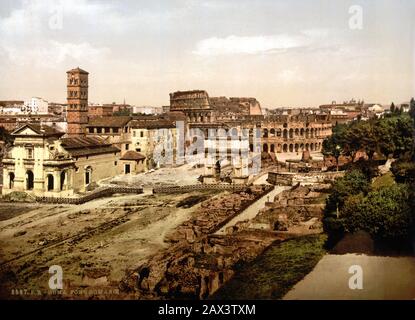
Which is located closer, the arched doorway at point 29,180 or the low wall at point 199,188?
the arched doorway at point 29,180

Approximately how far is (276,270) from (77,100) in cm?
3451

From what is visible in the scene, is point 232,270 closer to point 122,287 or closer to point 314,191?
point 122,287

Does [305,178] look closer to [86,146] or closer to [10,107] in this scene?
[86,146]

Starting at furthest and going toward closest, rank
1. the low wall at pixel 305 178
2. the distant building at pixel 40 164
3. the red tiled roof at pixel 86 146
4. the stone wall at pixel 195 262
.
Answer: the low wall at pixel 305 178, the red tiled roof at pixel 86 146, the distant building at pixel 40 164, the stone wall at pixel 195 262

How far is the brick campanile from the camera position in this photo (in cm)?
4697

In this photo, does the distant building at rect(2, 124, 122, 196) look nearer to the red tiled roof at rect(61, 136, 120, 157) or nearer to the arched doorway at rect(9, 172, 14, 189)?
the arched doorway at rect(9, 172, 14, 189)

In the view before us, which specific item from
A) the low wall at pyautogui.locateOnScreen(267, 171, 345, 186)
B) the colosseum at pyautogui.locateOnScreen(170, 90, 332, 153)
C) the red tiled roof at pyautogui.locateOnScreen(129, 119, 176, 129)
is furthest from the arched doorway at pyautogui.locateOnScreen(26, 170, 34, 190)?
the colosseum at pyautogui.locateOnScreen(170, 90, 332, 153)

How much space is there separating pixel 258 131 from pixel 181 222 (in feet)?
125

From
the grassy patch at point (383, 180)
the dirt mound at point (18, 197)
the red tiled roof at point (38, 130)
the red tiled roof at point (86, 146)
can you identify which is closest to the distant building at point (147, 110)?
the red tiled roof at point (86, 146)

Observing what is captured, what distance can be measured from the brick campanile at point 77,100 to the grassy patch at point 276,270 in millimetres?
31639

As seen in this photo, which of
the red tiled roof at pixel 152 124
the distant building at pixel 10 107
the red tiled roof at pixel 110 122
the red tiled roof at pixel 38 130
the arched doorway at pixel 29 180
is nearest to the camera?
the red tiled roof at pixel 38 130

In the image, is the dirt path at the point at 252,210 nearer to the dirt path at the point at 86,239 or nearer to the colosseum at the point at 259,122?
the dirt path at the point at 86,239

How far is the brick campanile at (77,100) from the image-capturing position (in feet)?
154

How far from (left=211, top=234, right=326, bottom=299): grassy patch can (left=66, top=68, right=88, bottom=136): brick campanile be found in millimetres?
31639
